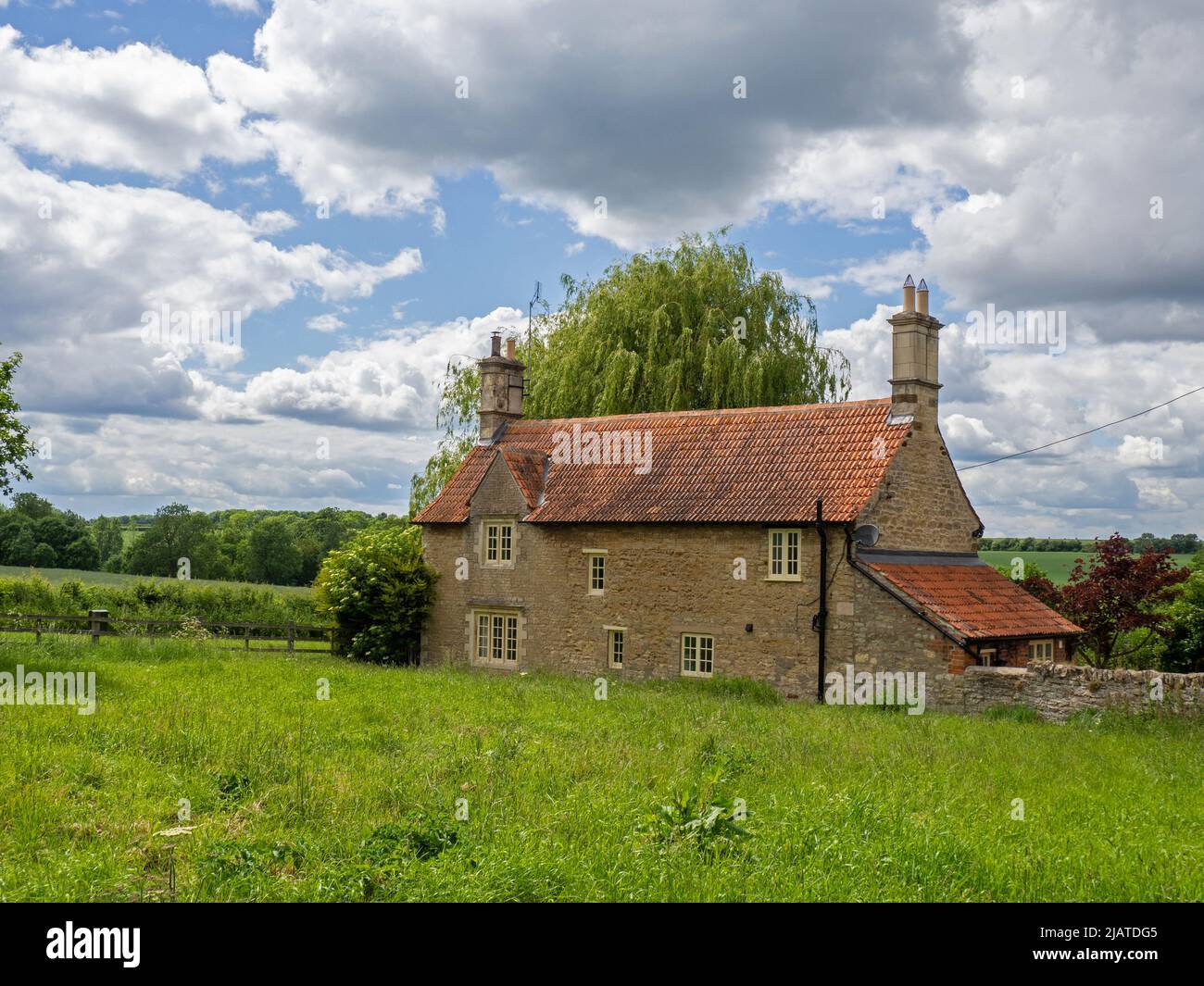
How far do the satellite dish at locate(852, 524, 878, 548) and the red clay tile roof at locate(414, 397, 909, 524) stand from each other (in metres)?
0.72

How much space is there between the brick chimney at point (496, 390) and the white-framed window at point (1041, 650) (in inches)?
732

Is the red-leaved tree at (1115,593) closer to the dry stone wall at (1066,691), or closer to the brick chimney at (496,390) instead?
the dry stone wall at (1066,691)

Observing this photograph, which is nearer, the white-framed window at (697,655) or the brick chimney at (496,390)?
the white-framed window at (697,655)

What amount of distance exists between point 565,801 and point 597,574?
18.5 meters

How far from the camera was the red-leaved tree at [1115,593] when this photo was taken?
101 feet

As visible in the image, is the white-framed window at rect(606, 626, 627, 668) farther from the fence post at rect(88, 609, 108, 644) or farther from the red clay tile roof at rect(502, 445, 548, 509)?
the fence post at rect(88, 609, 108, 644)

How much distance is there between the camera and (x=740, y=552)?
27750mm

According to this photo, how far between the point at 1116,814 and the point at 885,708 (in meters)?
11.5

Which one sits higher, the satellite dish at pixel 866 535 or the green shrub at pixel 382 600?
the satellite dish at pixel 866 535

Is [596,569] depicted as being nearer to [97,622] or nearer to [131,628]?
[97,622]

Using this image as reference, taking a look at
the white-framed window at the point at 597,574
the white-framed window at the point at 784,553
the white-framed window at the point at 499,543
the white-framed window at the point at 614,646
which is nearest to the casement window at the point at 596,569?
the white-framed window at the point at 597,574

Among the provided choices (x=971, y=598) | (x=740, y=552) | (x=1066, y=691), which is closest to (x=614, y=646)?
(x=740, y=552)

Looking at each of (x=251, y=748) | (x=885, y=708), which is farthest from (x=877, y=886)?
(x=885, y=708)

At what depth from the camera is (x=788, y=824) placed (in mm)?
11328
